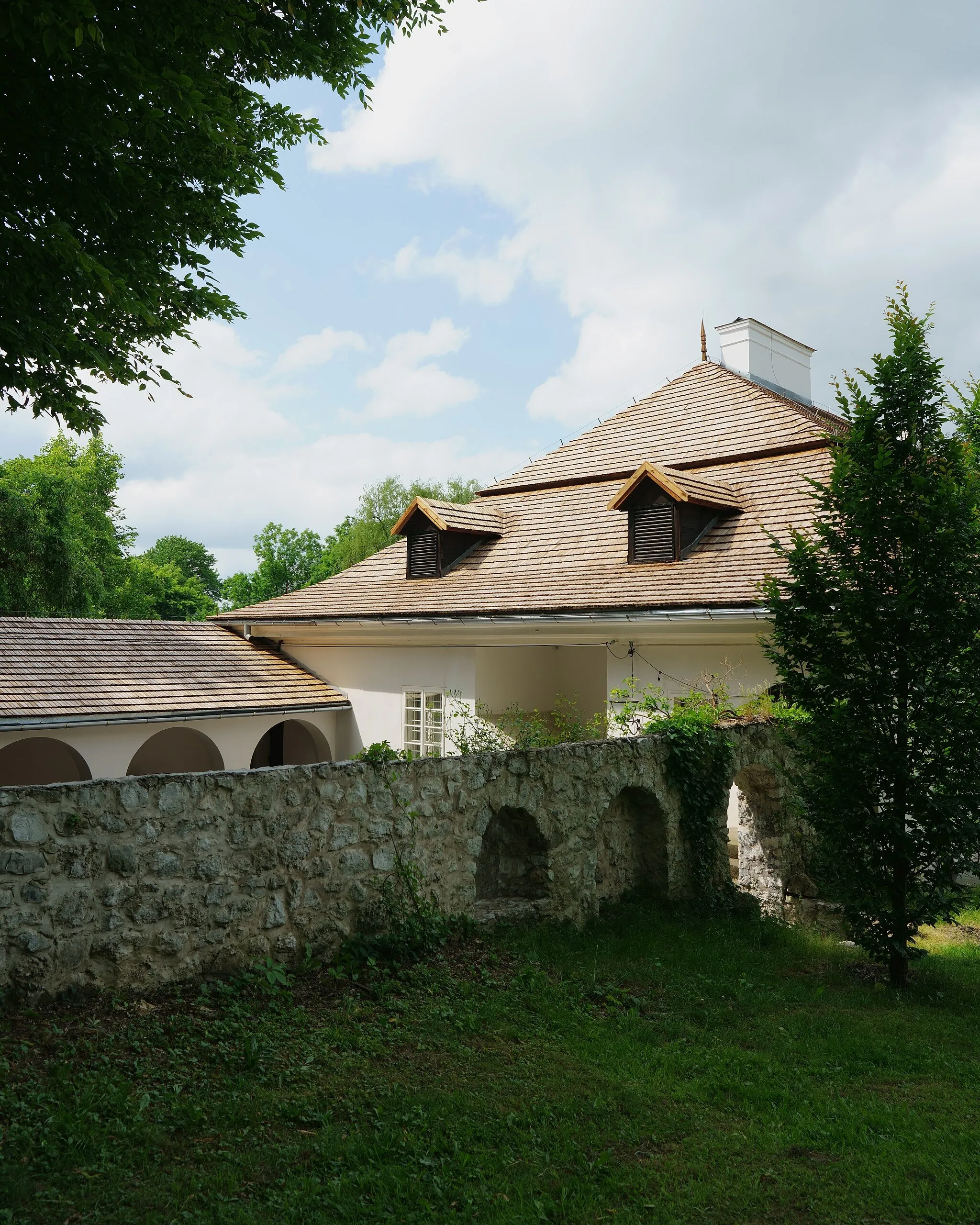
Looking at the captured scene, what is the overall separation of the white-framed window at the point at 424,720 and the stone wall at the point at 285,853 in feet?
27.1

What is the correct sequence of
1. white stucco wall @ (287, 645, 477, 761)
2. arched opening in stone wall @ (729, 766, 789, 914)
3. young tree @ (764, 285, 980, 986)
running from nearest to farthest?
young tree @ (764, 285, 980, 986)
arched opening in stone wall @ (729, 766, 789, 914)
white stucco wall @ (287, 645, 477, 761)


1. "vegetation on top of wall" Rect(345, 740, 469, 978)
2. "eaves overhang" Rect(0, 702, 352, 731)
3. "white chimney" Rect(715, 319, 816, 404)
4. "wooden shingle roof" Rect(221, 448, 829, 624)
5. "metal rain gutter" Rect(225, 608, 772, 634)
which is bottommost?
"vegetation on top of wall" Rect(345, 740, 469, 978)

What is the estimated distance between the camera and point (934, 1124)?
14.8 ft

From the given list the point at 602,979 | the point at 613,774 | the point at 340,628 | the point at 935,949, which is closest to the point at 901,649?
the point at 613,774

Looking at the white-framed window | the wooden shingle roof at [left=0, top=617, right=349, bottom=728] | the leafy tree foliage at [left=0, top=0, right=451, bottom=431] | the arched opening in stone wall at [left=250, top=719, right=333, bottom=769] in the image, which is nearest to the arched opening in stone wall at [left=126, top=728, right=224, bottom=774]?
the arched opening in stone wall at [left=250, top=719, right=333, bottom=769]

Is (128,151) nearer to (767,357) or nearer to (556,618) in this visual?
(556,618)

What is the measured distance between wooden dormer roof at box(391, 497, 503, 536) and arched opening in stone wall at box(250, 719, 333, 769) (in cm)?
487

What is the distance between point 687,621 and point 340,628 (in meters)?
7.71

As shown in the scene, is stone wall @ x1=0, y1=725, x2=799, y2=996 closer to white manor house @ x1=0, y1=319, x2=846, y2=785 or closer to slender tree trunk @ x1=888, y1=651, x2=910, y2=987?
slender tree trunk @ x1=888, y1=651, x2=910, y2=987

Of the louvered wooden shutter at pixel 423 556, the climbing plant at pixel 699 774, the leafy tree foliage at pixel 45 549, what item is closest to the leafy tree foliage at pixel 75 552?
the leafy tree foliage at pixel 45 549

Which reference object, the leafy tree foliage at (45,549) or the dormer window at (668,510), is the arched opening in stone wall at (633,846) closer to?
the dormer window at (668,510)

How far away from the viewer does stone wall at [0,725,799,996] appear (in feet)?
15.3

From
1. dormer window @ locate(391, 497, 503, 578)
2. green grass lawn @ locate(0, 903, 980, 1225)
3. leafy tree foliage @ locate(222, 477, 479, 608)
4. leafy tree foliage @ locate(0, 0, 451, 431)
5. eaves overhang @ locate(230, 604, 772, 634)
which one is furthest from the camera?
leafy tree foliage @ locate(222, 477, 479, 608)

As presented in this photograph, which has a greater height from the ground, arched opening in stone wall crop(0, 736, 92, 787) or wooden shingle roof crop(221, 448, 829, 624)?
wooden shingle roof crop(221, 448, 829, 624)
